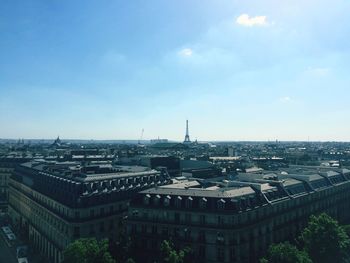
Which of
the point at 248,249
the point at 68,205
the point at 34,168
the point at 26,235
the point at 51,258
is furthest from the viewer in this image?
the point at 34,168

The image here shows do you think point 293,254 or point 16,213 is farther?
point 16,213

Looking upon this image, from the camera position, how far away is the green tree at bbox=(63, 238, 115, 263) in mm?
66825

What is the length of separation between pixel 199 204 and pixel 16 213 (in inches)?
3455

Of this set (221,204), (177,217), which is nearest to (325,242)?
(221,204)

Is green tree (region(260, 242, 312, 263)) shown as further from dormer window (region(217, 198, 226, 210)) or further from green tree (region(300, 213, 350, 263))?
dormer window (region(217, 198, 226, 210))

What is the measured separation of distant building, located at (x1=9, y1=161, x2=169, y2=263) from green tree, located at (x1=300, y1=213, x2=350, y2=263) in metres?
43.2

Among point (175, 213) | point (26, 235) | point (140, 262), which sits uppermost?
point (175, 213)

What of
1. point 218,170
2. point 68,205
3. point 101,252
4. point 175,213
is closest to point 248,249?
point 175,213

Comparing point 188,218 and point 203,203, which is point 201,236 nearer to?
point 188,218

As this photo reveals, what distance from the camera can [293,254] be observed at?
224 feet

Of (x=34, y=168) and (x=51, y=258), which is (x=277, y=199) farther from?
(x=34, y=168)

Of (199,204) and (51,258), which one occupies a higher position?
(199,204)

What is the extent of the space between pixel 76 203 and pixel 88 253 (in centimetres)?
2144

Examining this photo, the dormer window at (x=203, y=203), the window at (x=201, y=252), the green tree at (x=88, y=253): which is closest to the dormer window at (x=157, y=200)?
the dormer window at (x=203, y=203)
